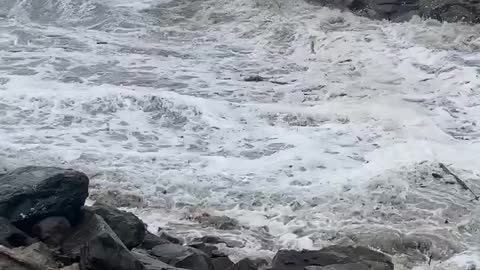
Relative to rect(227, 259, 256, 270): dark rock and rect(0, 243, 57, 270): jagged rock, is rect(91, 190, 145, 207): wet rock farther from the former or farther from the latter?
rect(0, 243, 57, 270): jagged rock

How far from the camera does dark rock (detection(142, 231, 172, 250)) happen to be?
18.1ft

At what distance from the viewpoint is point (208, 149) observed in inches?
327

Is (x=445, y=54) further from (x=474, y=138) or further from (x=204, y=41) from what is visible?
(x=204, y=41)

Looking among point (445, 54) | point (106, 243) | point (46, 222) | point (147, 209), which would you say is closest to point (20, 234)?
point (46, 222)

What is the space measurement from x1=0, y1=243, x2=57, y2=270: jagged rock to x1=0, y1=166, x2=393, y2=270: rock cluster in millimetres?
11

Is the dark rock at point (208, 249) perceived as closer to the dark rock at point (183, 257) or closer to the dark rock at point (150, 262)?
the dark rock at point (183, 257)

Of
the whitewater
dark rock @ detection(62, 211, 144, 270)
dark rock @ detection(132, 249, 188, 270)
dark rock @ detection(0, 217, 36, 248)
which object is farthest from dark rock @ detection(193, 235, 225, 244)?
dark rock @ detection(0, 217, 36, 248)

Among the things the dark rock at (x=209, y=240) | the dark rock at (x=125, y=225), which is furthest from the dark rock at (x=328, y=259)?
the dark rock at (x=125, y=225)

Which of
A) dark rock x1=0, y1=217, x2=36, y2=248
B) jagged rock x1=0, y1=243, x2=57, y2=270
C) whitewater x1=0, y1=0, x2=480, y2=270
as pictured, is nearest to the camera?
jagged rock x1=0, y1=243, x2=57, y2=270

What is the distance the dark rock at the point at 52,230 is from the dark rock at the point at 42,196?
0.21 feet

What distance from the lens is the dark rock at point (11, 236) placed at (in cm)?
490

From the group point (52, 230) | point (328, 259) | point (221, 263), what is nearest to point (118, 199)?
point (52, 230)

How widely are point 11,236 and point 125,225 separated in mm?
833

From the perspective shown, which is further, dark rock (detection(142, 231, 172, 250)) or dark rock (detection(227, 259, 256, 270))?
dark rock (detection(142, 231, 172, 250))
